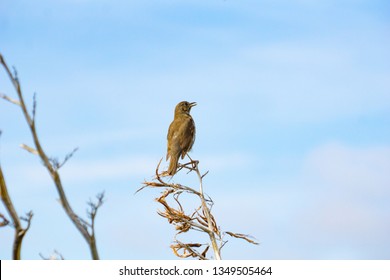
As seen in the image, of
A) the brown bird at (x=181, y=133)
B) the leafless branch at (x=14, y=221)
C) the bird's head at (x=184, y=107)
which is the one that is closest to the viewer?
the leafless branch at (x=14, y=221)

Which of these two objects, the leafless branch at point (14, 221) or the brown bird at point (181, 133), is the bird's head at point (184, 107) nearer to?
the brown bird at point (181, 133)

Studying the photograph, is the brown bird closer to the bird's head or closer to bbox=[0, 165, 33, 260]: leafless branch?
the bird's head

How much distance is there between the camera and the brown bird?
33.6 ft

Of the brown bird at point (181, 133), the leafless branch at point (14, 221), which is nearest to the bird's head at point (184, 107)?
the brown bird at point (181, 133)

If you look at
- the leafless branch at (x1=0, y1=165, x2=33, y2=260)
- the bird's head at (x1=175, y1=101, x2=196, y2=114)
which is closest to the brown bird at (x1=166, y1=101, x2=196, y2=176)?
the bird's head at (x1=175, y1=101, x2=196, y2=114)

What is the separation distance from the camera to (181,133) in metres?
10.8

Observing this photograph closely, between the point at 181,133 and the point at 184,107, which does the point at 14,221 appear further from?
the point at 184,107

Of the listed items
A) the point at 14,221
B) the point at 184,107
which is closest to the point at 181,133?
the point at 184,107

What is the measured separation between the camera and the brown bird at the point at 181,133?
10245 millimetres

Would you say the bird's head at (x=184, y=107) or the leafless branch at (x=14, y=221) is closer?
the leafless branch at (x=14, y=221)
